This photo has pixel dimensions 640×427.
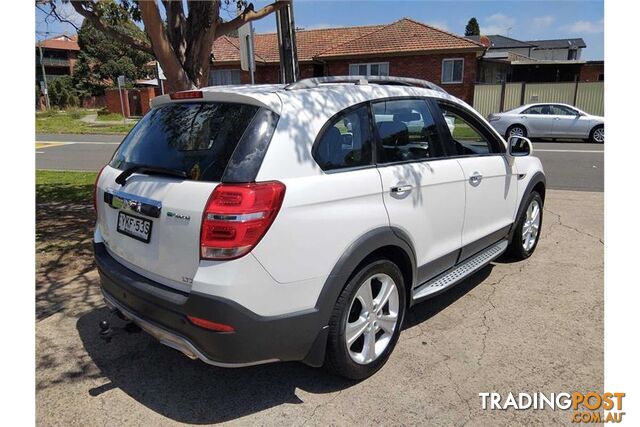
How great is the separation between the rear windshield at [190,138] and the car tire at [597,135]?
17.1 metres

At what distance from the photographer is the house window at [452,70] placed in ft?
85.1

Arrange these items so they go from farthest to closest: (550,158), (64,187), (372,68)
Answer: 1. (372,68)
2. (550,158)
3. (64,187)

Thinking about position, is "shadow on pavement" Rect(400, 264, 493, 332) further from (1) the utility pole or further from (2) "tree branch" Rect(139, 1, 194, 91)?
(1) the utility pole

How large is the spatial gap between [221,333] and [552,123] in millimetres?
17255

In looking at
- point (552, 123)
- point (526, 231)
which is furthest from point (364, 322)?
point (552, 123)

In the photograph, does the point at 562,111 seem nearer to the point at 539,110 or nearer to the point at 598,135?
the point at 539,110

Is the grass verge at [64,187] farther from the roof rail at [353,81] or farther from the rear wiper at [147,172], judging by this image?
the roof rail at [353,81]

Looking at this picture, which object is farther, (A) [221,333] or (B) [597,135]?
(B) [597,135]

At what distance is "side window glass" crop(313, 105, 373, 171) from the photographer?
104 inches

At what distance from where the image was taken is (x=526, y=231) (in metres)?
4.88

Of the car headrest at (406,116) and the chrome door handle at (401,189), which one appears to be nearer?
the chrome door handle at (401,189)

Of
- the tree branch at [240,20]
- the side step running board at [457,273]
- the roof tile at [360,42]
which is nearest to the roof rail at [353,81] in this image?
the side step running board at [457,273]

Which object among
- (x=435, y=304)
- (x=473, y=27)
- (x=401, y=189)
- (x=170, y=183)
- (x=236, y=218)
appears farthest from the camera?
(x=473, y=27)

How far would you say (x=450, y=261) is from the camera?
3635 mm
